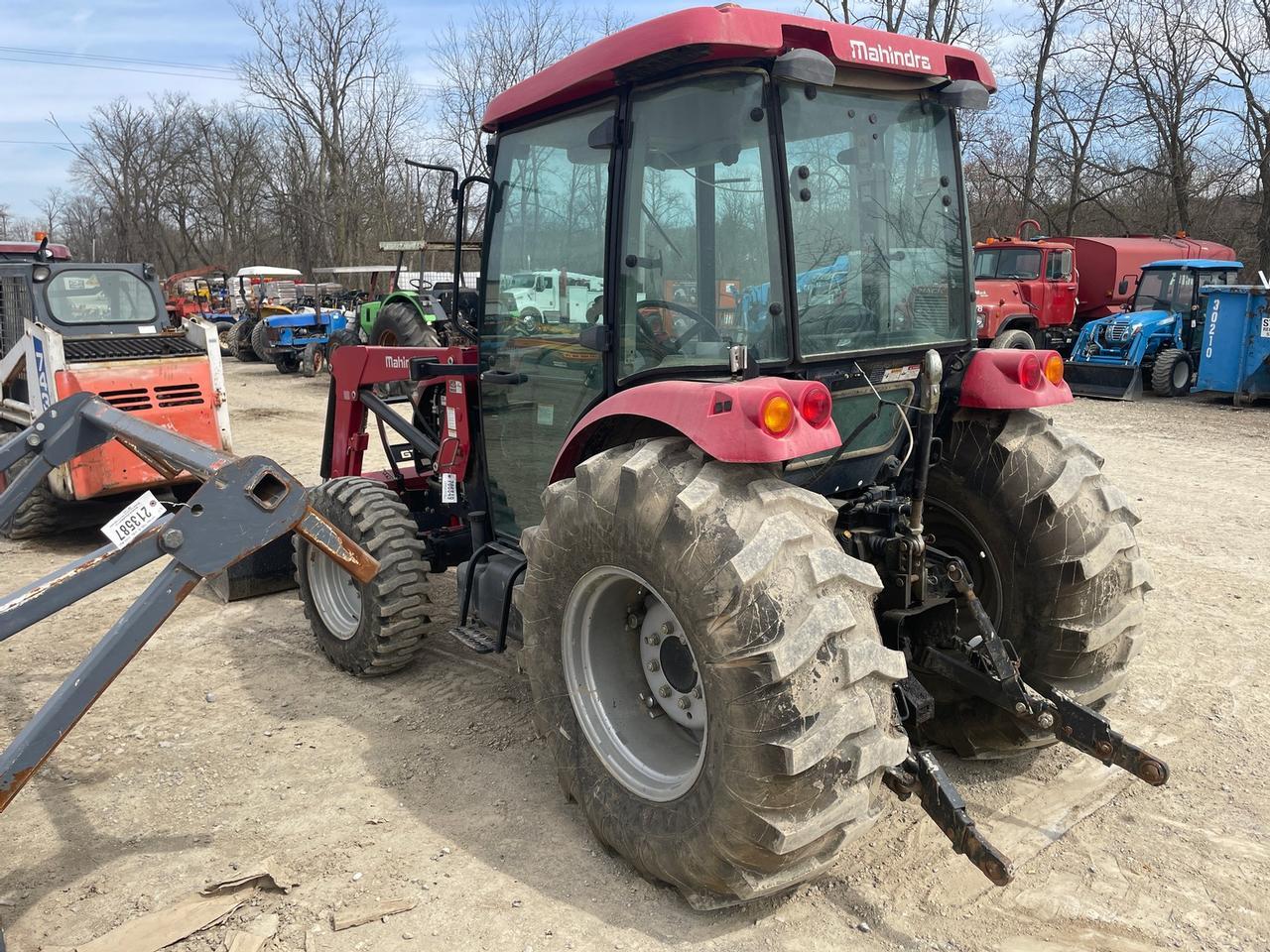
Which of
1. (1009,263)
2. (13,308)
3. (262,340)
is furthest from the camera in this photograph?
(262,340)

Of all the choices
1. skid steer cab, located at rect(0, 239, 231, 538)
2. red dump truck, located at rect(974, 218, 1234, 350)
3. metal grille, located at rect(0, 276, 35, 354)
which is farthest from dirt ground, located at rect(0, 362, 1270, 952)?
red dump truck, located at rect(974, 218, 1234, 350)

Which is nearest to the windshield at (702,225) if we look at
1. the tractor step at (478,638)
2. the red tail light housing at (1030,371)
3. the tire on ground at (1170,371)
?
the red tail light housing at (1030,371)

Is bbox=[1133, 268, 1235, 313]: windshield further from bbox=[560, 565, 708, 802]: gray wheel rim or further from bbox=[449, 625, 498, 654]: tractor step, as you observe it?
bbox=[560, 565, 708, 802]: gray wheel rim

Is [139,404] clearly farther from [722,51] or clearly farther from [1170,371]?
[1170,371]

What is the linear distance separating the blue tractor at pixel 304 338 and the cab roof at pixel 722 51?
56.7ft

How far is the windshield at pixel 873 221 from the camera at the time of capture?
305 cm

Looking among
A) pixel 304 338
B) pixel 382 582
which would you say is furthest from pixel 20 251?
pixel 382 582

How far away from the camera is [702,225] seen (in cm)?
308

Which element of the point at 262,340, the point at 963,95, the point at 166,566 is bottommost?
the point at 262,340

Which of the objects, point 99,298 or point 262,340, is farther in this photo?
point 262,340

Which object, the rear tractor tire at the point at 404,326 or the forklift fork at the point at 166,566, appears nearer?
the forklift fork at the point at 166,566

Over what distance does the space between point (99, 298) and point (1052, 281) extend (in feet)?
49.8

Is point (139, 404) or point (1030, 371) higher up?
point (1030, 371)

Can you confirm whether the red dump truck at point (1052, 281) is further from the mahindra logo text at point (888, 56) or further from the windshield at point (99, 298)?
the mahindra logo text at point (888, 56)
